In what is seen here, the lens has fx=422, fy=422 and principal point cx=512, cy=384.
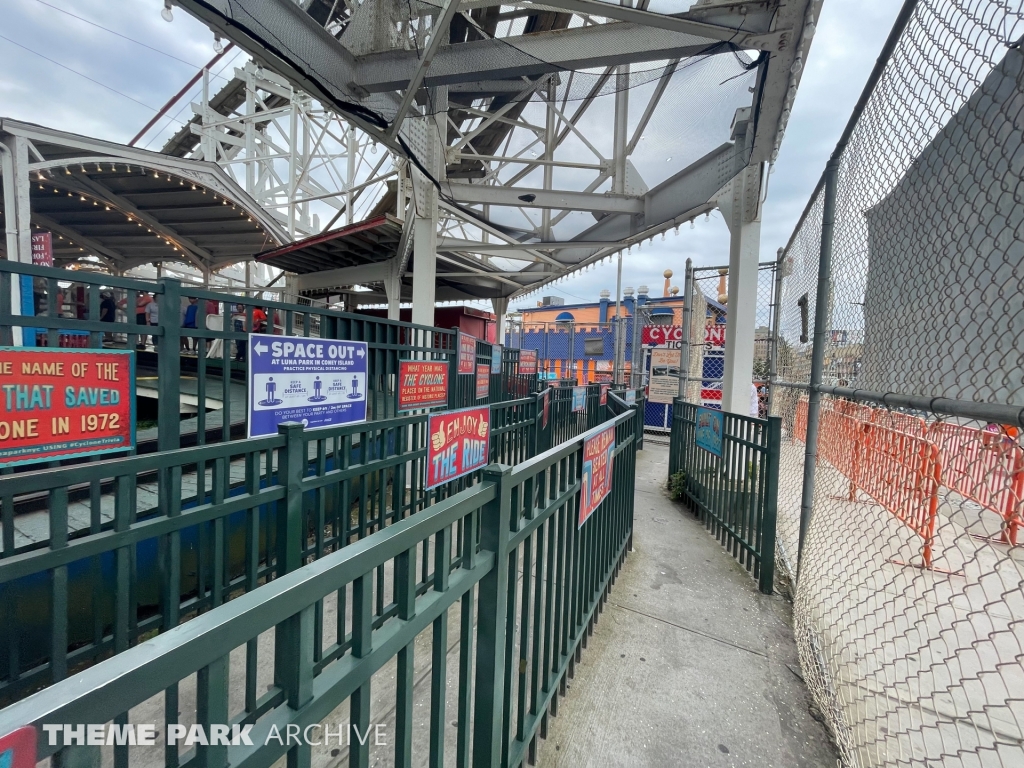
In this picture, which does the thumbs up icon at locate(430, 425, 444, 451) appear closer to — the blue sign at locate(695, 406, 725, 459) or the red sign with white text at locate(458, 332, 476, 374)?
the red sign with white text at locate(458, 332, 476, 374)

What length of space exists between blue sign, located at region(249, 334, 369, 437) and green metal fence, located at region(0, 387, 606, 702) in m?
0.24

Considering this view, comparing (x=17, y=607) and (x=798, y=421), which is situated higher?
(x=798, y=421)

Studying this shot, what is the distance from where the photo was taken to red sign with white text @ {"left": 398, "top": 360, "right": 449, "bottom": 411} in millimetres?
4297

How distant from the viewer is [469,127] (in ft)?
28.5

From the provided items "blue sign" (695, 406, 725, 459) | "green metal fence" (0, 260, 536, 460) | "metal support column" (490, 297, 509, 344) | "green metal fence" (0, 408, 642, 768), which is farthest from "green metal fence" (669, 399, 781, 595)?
"metal support column" (490, 297, 509, 344)

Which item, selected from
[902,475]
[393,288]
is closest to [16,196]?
[393,288]

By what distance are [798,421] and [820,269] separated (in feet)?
11.7

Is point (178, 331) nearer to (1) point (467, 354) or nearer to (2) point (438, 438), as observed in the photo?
(2) point (438, 438)

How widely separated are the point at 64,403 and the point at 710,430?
17.6 feet

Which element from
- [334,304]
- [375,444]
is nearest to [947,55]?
[375,444]

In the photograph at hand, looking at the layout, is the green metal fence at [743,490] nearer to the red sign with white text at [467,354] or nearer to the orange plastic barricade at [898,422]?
the orange plastic barricade at [898,422]

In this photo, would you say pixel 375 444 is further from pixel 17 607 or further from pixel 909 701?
pixel 909 701

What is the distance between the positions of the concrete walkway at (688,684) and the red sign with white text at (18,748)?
7.27ft

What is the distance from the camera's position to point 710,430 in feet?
16.2
